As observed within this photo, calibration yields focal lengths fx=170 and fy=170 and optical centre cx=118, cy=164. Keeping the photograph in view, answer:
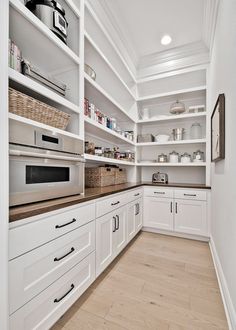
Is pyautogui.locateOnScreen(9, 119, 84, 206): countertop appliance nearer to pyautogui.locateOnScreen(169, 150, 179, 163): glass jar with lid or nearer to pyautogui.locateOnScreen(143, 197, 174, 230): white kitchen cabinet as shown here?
pyautogui.locateOnScreen(143, 197, 174, 230): white kitchen cabinet

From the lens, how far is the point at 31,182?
1.02m

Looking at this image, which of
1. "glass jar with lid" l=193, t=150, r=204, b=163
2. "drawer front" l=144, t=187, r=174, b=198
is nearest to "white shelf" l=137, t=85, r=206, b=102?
"glass jar with lid" l=193, t=150, r=204, b=163

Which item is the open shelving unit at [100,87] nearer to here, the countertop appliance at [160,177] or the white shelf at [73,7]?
the white shelf at [73,7]

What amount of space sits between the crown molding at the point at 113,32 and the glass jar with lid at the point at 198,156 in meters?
1.69

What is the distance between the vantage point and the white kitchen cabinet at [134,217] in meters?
2.21

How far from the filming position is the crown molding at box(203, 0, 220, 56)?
188cm

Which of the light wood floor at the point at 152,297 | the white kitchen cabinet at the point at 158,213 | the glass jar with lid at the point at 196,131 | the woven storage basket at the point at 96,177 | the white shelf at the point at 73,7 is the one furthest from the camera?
the glass jar with lid at the point at 196,131

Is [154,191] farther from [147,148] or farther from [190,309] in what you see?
[190,309]

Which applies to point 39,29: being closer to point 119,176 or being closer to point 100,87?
point 100,87

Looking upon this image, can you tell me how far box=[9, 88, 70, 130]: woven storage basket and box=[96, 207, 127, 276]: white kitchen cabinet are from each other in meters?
0.89

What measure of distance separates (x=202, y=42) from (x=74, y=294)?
3475mm

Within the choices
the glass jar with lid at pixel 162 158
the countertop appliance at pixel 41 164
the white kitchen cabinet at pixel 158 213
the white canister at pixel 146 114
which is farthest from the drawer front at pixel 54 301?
the white canister at pixel 146 114

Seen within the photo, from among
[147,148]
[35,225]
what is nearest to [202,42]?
Result: [147,148]

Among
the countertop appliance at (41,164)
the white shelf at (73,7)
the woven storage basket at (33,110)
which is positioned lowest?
the countertop appliance at (41,164)
